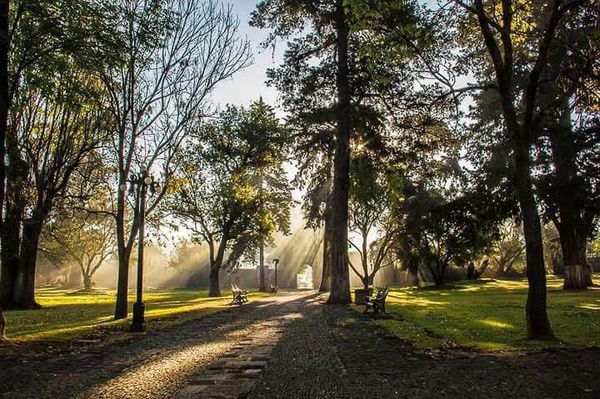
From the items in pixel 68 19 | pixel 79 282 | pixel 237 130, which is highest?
pixel 237 130

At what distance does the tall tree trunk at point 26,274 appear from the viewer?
25656 mm

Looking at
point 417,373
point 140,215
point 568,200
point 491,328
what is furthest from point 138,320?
point 568,200

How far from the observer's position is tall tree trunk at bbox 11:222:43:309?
84.2 ft

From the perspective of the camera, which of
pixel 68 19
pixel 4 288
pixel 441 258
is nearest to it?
pixel 68 19

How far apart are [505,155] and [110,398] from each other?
30838 mm

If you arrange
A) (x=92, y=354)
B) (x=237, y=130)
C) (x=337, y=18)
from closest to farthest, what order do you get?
1. (x=92, y=354)
2. (x=337, y=18)
3. (x=237, y=130)

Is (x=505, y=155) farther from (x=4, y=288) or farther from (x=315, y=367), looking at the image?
(x=4, y=288)

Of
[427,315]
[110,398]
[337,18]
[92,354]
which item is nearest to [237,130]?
[337,18]

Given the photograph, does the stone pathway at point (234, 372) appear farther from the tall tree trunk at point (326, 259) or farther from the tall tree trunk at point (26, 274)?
the tall tree trunk at point (326, 259)

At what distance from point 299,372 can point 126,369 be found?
3108 millimetres

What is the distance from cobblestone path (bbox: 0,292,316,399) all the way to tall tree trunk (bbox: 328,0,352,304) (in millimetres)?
10798

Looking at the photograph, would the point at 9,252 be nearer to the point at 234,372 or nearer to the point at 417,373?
the point at 234,372

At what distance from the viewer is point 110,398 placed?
5.88 meters

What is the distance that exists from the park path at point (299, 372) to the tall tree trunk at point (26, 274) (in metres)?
18.6
